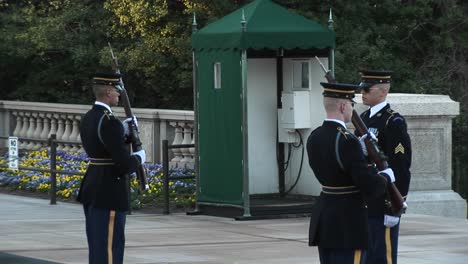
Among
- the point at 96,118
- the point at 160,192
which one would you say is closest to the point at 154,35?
the point at 160,192

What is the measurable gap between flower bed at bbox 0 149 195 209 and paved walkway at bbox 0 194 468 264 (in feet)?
3.48

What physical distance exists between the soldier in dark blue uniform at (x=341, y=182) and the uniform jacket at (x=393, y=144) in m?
1.28

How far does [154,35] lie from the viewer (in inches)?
1025

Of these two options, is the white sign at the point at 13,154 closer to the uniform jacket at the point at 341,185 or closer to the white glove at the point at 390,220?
the white glove at the point at 390,220

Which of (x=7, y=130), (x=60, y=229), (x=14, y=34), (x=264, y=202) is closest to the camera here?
(x=60, y=229)

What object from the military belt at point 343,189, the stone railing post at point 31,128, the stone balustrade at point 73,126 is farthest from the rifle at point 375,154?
the stone railing post at point 31,128

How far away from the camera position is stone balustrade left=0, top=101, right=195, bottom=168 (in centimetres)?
1944

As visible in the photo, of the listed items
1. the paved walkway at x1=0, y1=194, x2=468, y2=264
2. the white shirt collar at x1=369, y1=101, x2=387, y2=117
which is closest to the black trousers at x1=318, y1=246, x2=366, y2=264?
the white shirt collar at x1=369, y1=101, x2=387, y2=117

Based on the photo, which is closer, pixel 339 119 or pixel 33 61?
pixel 339 119

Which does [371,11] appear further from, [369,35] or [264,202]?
[264,202]

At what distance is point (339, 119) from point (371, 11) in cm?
1810

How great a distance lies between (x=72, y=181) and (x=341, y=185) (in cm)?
1155

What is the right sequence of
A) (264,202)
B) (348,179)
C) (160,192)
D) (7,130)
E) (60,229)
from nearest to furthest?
1. (348,179)
2. (60,229)
3. (264,202)
4. (160,192)
5. (7,130)

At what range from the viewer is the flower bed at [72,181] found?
17.6 metres
